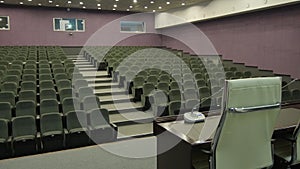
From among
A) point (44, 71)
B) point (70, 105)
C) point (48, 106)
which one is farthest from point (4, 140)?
point (44, 71)

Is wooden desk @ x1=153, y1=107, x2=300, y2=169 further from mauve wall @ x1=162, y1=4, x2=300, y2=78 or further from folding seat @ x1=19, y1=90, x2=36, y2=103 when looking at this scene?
mauve wall @ x1=162, y1=4, x2=300, y2=78

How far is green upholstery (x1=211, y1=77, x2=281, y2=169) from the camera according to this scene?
1.46m

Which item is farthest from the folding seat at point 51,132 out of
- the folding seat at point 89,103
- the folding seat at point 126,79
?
the folding seat at point 126,79

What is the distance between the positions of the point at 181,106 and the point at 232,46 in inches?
289

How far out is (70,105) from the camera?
15.1 ft

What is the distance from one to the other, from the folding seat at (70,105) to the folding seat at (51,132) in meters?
0.45

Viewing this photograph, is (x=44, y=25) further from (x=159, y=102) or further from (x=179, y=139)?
(x=179, y=139)

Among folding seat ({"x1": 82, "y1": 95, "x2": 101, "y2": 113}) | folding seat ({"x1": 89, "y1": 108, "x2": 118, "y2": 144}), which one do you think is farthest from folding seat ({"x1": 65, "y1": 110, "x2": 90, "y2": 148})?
folding seat ({"x1": 82, "y1": 95, "x2": 101, "y2": 113})

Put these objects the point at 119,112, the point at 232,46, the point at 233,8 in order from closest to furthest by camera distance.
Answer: the point at 119,112 < the point at 233,8 < the point at 232,46

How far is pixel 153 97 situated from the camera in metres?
5.25

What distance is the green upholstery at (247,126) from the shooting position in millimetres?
1460

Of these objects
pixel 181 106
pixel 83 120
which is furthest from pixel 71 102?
pixel 181 106

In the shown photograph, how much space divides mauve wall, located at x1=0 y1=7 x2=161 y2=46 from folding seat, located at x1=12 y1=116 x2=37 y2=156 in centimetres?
1354

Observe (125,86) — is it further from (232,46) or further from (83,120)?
(232,46)
